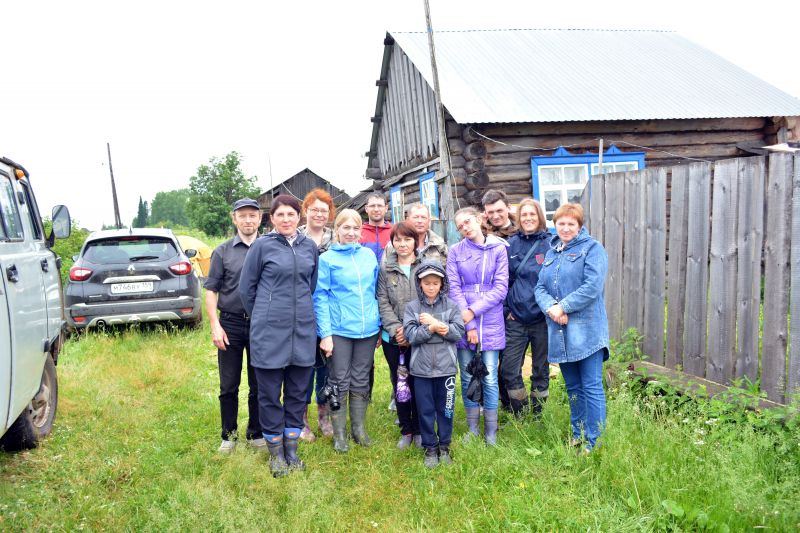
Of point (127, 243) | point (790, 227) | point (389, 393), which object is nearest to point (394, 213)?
point (127, 243)

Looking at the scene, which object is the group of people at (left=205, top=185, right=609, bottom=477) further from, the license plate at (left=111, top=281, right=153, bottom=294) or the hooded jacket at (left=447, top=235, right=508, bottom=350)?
the license plate at (left=111, top=281, right=153, bottom=294)

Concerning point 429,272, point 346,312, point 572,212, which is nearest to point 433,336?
point 429,272

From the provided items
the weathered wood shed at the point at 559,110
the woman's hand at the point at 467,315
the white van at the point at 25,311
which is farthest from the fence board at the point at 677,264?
the weathered wood shed at the point at 559,110

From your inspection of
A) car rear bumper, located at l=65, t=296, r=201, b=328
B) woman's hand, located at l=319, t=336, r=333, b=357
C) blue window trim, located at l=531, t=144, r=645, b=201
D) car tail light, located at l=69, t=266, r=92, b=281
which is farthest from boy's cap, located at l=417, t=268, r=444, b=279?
blue window trim, located at l=531, t=144, r=645, b=201

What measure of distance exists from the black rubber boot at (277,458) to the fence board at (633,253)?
10.4 feet

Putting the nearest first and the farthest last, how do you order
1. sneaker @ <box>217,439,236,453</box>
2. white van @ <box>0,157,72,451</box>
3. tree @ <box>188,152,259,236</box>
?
white van @ <box>0,157,72,451</box> < sneaker @ <box>217,439,236,453</box> < tree @ <box>188,152,259,236</box>

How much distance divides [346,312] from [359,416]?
2.84ft

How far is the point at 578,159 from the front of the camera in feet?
35.8

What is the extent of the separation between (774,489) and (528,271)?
6.58ft

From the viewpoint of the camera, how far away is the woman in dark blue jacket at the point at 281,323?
12.2ft

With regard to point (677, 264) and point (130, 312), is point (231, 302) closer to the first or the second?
point (677, 264)

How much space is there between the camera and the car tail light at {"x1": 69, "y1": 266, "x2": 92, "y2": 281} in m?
7.35

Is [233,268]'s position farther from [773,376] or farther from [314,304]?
[773,376]

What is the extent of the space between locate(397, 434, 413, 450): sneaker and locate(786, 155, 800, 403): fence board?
8.29 ft
